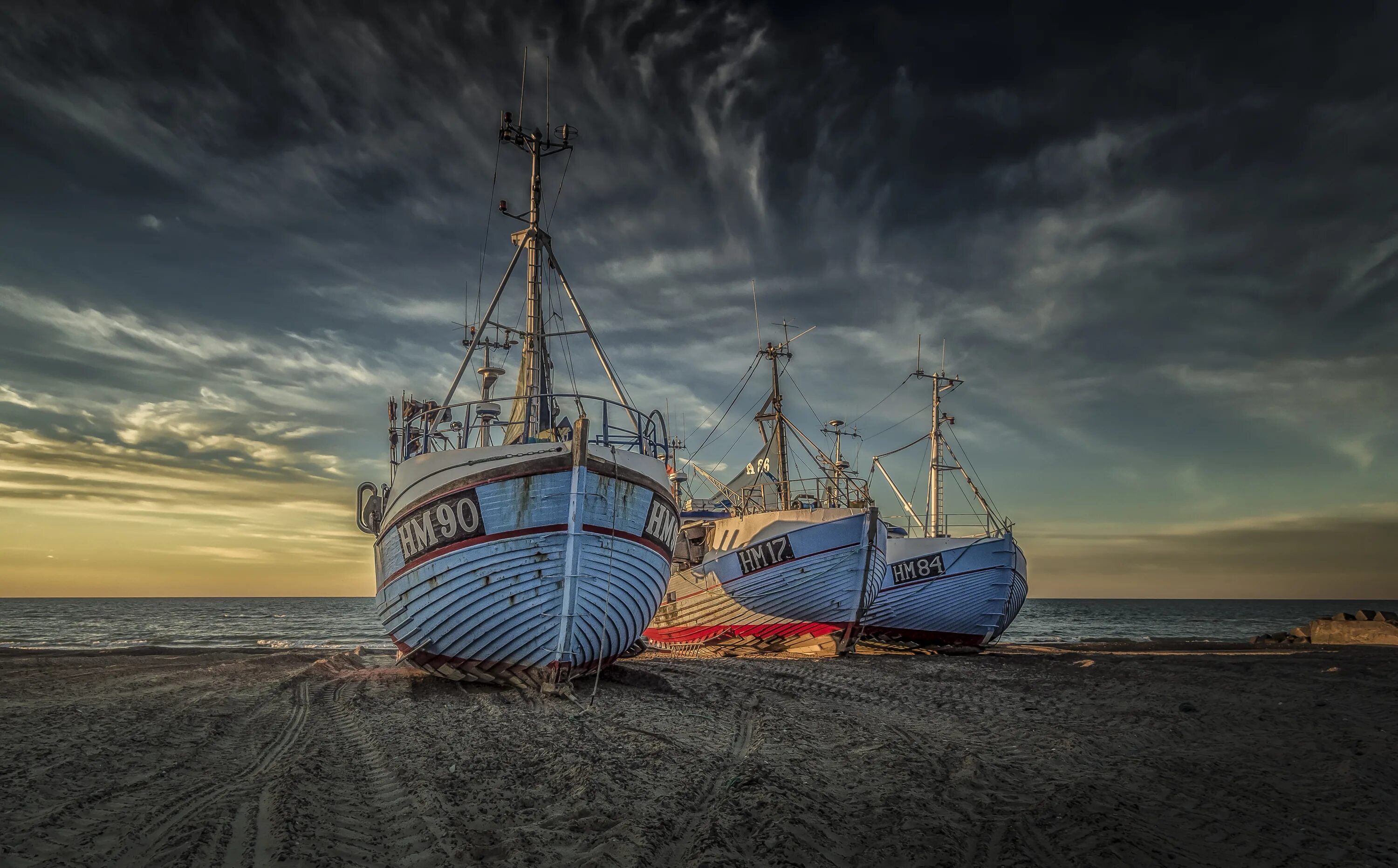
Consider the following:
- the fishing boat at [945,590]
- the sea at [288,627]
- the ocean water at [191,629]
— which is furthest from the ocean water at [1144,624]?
the ocean water at [191,629]

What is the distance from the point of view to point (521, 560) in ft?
34.2

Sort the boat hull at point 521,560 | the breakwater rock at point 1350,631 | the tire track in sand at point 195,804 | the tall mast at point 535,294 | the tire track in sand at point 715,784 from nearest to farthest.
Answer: the tire track in sand at point 195,804, the tire track in sand at point 715,784, the boat hull at point 521,560, the tall mast at point 535,294, the breakwater rock at point 1350,631

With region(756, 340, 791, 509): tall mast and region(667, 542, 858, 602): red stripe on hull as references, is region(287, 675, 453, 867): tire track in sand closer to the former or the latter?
region(667, 542, 858, 602): red stripe on hull

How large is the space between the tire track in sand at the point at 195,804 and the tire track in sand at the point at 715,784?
3324mm

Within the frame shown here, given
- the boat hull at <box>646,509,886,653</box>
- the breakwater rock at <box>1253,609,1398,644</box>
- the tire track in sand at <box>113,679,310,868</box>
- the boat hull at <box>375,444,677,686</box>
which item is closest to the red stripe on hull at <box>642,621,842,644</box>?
the boat hull at <box>646,509,886,653</box>

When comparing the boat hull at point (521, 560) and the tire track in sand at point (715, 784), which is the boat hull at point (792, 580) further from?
the tire track in sand at point (715, 784)

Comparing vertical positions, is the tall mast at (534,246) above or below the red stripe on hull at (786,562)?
above

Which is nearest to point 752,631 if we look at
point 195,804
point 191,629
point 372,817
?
point 372,817

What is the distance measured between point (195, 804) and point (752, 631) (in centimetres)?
1590

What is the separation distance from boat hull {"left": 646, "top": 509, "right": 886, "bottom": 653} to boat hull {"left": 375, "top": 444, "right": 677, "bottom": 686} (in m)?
8.25

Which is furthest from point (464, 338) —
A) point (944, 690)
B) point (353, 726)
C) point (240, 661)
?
point (944, 690)

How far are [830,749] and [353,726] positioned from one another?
576 centimetres

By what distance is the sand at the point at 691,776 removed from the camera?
5051 mm

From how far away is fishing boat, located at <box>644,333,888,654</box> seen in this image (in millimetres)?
19203
